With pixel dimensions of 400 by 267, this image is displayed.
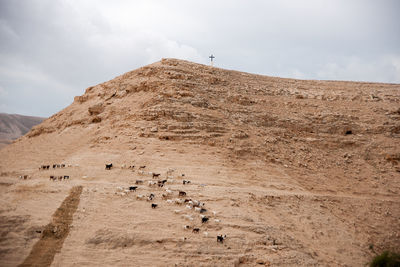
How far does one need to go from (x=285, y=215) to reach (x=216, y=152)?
3637 mm

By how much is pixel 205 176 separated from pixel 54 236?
15.8ft

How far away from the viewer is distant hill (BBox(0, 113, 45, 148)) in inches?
2933

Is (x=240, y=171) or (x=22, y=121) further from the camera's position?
(x=22, y=121)

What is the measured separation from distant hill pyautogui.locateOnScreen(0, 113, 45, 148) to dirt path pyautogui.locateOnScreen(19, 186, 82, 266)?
252ft

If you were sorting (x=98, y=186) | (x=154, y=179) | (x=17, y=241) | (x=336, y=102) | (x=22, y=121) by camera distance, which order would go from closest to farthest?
(x=17, y=241)
(x=98, y=186)
(x=154, y=179)
(x=336, y=102)
(x=22, y=121)

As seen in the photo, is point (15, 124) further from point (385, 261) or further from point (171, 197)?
point (385, 261)

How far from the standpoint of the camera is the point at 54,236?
20.0ft

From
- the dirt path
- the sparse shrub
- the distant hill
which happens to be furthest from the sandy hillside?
the distant hill

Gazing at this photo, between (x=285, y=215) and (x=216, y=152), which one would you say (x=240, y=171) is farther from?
(x=285, y=215)

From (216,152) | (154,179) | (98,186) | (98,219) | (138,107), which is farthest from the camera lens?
(138,107)

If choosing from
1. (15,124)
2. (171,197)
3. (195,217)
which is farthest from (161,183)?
(15,124)

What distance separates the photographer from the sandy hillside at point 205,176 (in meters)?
6.32

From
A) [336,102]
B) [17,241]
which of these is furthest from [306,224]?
[336,102]

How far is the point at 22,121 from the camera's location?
85.5m
